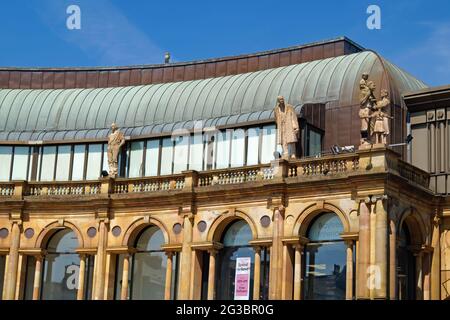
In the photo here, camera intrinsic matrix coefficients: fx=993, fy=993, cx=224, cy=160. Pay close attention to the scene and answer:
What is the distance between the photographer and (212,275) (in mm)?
52531

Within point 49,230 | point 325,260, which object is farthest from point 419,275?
point 49,230

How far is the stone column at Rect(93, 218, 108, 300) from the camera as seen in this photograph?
183ft

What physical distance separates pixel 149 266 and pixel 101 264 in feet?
8.91

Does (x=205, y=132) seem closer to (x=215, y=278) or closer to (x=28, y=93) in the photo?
(x=215, y=278)

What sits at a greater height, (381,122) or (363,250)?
(381,122)

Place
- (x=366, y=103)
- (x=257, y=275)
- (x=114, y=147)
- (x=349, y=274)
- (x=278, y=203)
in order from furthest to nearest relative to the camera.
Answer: (x=114, y=147)
(x=257, y=275)
(x=278, y=203)
(x=366, y=103)
(x=349, y=274)

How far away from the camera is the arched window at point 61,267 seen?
57594 mm

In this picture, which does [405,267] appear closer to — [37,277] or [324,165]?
[324,165]

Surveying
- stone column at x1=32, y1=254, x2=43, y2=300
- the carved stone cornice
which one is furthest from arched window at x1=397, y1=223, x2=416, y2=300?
stone column at x1=32, y1=254, x2=43, y2=300

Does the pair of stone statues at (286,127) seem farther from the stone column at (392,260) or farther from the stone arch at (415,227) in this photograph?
the stone column at (392,260)

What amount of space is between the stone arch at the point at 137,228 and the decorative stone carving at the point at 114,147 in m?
3.30

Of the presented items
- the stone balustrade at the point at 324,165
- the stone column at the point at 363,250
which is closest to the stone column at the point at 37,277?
the stone balustrade at the point at 324,165
